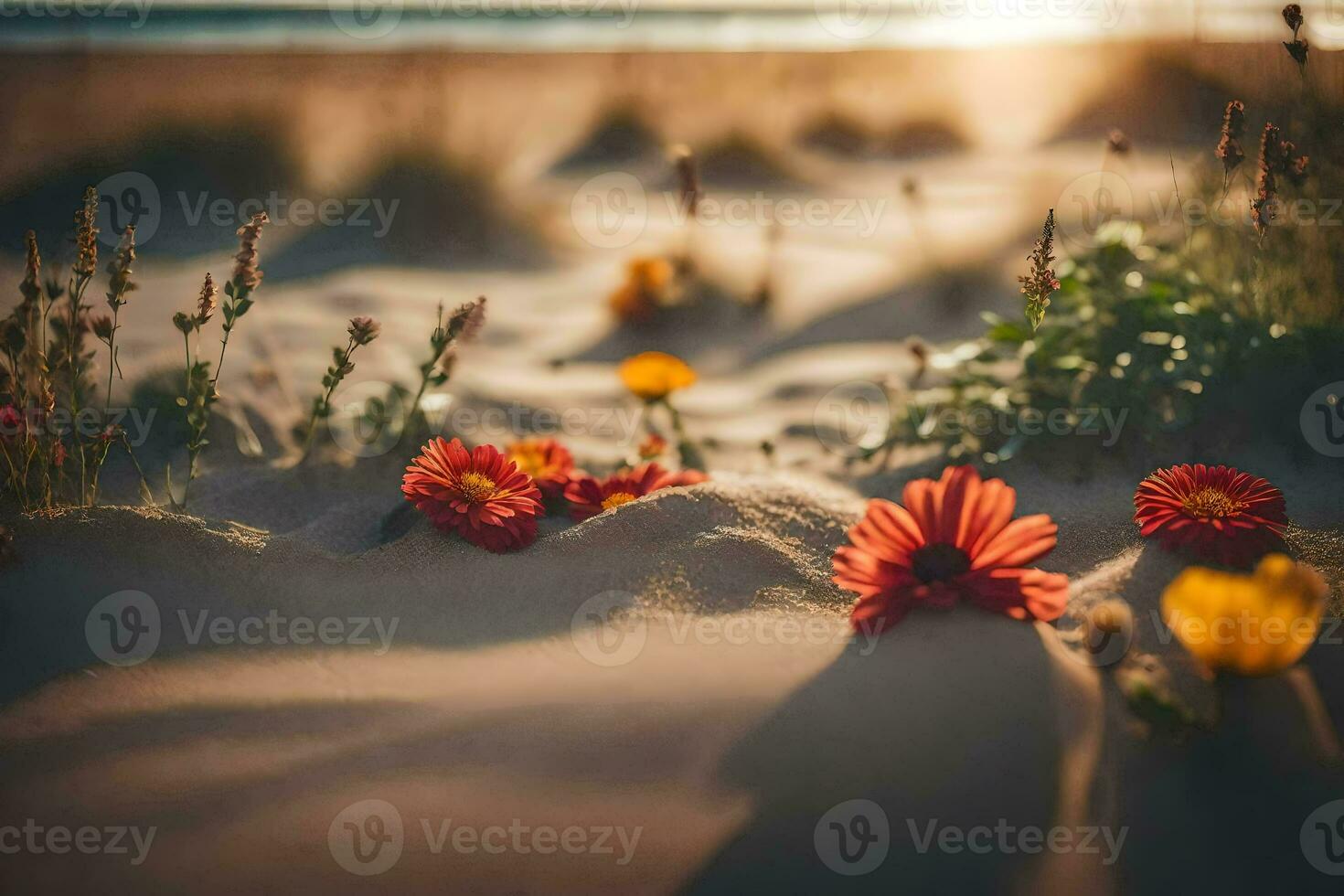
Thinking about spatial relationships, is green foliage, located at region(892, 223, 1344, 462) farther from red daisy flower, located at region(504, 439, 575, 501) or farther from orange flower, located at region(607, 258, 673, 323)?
orange flower, located at region(607, 258, 673, 323)

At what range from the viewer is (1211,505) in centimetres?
239

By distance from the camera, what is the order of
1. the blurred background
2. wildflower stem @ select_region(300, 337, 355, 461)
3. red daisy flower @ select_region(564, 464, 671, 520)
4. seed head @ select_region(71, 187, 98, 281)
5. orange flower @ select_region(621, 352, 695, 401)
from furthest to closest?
1. the blurred background
2. orange flower @ select_region(621, 352, 695, 401)
3. red daisy flower @ select_region(564, 464, 671, 520)
4. wildflower stem @ select_region(300, 337, 355, 461)
5. seed head @ select_region(71, 187, 98, 281)

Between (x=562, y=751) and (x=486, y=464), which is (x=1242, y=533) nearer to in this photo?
(x=562, y=751)

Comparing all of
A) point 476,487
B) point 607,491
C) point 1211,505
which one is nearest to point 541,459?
point 607,491

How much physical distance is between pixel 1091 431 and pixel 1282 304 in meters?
0.72

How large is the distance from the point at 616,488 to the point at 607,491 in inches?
1.1

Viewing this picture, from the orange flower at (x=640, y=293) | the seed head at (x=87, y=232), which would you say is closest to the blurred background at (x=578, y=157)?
the orange flower at (x=640, y=293)

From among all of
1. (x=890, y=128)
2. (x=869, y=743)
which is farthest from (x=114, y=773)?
(x=890, y=128)

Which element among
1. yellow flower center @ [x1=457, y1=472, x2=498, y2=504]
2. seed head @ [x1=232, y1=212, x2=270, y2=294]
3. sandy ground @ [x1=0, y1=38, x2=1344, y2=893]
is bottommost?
sandy ground @ [x1=0, y1=38, x2=1344, y2=893]

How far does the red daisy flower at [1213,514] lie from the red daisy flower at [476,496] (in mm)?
1501

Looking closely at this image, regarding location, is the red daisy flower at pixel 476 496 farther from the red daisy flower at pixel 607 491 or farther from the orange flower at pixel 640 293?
the orange flower at pixel 640 293

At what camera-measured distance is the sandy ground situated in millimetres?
1814

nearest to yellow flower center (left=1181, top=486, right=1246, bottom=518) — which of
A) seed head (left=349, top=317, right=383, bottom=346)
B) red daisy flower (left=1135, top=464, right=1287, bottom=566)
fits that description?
red daisy flower (left=1135, top=464, right=1287, bottom=566)

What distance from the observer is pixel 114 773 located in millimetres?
1928
